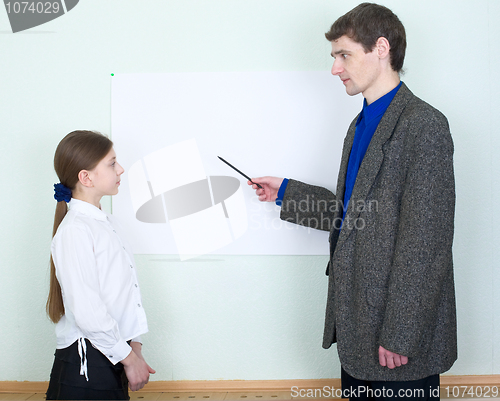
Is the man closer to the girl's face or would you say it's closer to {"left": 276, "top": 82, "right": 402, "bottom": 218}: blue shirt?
{"left": 276, "top": 82, "right": 402, "bottom": 218}: blue shirt

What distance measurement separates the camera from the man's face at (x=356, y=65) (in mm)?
1113

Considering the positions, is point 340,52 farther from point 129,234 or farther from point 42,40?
point 42,40

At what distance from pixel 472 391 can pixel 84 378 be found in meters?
1.58

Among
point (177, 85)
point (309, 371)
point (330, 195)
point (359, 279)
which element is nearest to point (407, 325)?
point (359, 279)

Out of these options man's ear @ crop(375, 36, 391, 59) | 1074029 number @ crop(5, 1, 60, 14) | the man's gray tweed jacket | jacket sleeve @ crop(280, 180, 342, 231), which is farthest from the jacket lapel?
1074029 number @ crop(5, 1, 60, 14)

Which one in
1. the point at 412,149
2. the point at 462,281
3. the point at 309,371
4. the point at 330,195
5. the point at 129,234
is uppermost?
the point at 412,149

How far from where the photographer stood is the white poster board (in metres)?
1.71

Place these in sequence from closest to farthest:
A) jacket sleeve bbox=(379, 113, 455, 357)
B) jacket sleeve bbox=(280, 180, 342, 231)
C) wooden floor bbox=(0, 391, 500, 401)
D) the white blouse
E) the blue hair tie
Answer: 1. jacket sleeve bbox=(379, 113, 455, 357)
2. the white blouse
3. the blue hair tie
4. jacket sleeve bbox=(280, 180, 342, 231)
5. wooden floor bbox=(0, 391, 500, 401)

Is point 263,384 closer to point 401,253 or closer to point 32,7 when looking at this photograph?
point 401,253

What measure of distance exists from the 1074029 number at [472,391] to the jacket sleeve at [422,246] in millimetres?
1006

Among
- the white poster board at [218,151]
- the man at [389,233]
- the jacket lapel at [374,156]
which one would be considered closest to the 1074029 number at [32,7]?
the white poster board at [218,151]

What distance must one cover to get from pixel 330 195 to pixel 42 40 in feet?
4.71

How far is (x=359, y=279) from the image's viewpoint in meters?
1.04

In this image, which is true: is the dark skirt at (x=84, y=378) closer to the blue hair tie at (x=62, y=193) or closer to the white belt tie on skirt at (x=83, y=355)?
the white belt tie on skirt at (x=83, y=355)
